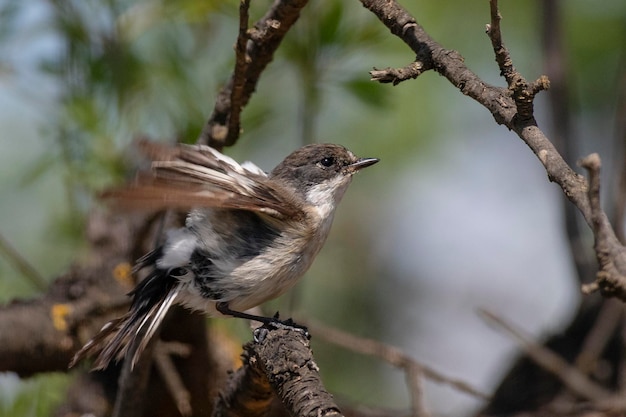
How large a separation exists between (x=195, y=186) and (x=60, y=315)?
4.30 feet

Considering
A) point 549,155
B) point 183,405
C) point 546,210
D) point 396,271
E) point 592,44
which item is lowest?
point 183,405

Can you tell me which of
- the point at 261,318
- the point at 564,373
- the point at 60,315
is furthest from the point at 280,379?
the point at 564,373

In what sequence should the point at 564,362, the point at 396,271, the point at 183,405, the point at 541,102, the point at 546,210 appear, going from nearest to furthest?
the point at 183,405
the point at 564,362
the point at 541,102
the point at 396,271
the point at 546,210

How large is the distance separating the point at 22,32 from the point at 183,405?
1998mm

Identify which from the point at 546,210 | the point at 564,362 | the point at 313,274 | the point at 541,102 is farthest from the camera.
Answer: the point at 546,210

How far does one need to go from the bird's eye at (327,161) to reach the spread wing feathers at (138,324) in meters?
0.88

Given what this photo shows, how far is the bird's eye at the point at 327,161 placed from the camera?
3639mm

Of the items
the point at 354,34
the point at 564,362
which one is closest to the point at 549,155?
the point at 354,34

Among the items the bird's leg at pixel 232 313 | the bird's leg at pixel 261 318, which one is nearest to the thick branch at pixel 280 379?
the bird's leg at pixel 261 318

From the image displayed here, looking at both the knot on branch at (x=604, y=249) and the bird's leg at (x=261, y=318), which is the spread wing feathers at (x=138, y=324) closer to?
the bird's leg at (x=261, y=318)

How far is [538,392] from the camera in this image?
13.8 feet

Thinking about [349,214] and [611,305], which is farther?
[349,214]

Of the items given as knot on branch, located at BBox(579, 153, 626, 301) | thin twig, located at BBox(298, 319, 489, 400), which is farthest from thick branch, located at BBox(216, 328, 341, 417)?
thin twig, located at BBox(298, 319, 489, 400)

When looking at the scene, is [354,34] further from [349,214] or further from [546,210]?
[546,210]
